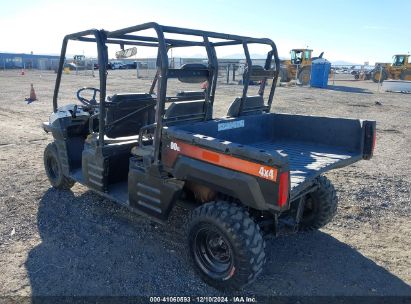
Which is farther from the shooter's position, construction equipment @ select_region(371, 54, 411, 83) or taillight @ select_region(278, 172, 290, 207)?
construction equipment @ select_region(371, 54, 411, 83)

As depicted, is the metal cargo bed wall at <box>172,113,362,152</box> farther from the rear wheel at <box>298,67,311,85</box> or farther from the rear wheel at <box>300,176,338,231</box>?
the rear wheel at <box>298,67,311,85</box>

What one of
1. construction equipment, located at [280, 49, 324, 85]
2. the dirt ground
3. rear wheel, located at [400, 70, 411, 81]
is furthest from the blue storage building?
the dirt ground

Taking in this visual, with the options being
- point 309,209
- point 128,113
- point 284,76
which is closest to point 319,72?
point 284,76

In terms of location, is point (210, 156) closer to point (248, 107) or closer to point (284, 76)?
point (248, 107)

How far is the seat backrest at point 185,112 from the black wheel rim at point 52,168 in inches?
99.0

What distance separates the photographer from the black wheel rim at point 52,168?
201 inches

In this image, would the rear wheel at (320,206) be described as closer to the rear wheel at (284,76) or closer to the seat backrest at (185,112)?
the seat backrest at (185,112)

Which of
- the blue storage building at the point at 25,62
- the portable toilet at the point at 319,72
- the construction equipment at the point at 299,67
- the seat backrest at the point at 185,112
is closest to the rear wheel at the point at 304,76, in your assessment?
the construction equipment at the point at 299,67

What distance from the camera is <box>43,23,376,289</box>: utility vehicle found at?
2777 mm

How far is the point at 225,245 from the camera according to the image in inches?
121

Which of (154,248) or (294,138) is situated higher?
(294,138)

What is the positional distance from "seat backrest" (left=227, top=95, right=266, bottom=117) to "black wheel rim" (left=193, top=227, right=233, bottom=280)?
149cm

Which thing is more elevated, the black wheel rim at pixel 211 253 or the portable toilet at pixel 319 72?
the portable toilet at pixel 319 72

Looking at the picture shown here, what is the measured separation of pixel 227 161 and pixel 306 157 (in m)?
1.15
